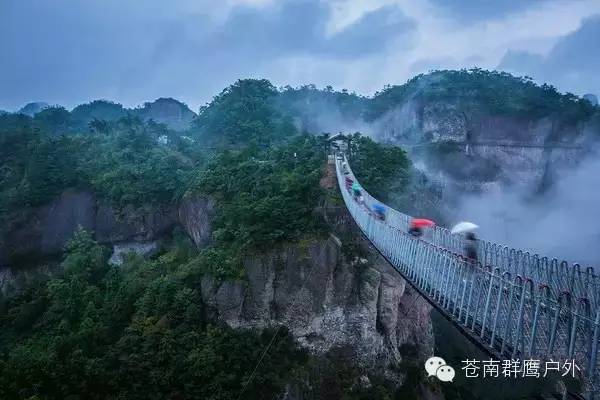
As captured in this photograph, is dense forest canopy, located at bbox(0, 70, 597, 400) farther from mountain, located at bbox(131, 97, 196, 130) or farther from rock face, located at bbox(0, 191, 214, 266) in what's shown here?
mountain, located at bbox(131, 97, 196, 130)

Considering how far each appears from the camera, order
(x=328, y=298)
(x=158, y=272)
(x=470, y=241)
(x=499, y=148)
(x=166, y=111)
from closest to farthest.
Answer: (x=470, y=241)
(x=328, y=298)
(x=158, y=272)
(x=499, y=148)
(x=166, y=111)

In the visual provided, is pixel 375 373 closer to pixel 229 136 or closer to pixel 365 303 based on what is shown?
pixel 365 303

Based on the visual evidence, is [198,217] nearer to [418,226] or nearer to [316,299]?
[316,299]

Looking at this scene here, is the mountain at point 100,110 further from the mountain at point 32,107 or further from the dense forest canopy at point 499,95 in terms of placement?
the dense forest canopy at point 499,95

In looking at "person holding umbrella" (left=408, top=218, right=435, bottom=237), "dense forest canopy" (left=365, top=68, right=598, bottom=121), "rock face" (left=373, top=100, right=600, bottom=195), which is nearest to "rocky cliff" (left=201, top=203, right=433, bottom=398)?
"person holding umbrella" (left=408, top=218, right=435, bottom=237)

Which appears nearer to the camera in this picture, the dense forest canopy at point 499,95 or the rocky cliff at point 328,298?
the rocky cliff at point 328,298

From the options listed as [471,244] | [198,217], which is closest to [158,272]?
[198,217]

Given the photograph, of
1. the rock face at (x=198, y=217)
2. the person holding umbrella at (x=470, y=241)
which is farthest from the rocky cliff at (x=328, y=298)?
the person holding umbrella at (x=470, y=241)
